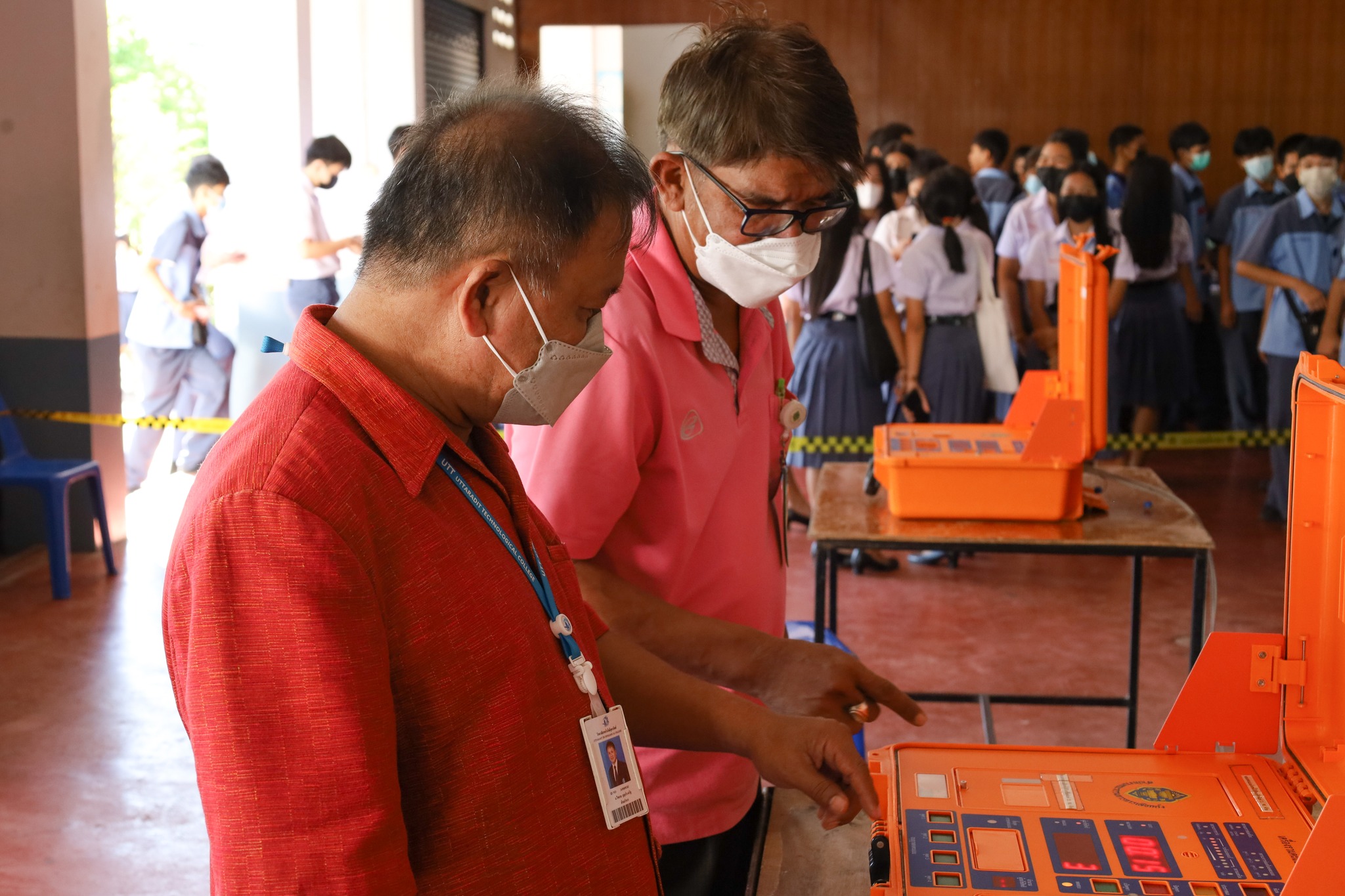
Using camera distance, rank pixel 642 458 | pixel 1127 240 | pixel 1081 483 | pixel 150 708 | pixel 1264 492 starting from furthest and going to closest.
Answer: pixel 1264 492 → pixel 1127 240 → pixel 150 708 → pixel 1081 483 → pixel 642 458

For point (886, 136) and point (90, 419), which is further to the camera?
point (886, 136)

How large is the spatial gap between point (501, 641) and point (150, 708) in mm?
2983

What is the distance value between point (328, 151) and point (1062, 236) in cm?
352

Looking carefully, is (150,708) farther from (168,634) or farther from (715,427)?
(168,634)

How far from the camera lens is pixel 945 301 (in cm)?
482

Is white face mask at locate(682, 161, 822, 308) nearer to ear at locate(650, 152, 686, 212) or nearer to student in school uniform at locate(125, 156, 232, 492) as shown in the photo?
ear at locate(650, 152, 686, 212)

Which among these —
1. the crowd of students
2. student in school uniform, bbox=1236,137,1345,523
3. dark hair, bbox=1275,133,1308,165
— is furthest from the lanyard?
dark hair, bbox=1275,133,1308,165

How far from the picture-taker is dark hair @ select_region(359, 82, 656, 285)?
0.84 m

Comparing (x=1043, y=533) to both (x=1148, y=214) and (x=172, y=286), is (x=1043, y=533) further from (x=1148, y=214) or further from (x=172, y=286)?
(x=172, y=286)

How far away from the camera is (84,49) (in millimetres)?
4770

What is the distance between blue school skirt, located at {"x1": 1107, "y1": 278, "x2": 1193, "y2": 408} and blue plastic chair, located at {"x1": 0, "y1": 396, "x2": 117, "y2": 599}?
4.38 metres

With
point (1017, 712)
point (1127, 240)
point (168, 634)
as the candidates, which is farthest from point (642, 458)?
point (1127, 240)

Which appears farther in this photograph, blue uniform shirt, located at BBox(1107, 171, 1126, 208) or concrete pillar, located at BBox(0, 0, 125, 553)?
blue uniform shirt, located at BBox(1107, 171, 1126, 208)

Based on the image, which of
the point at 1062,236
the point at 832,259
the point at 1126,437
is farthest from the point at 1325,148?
the point at 832,259
